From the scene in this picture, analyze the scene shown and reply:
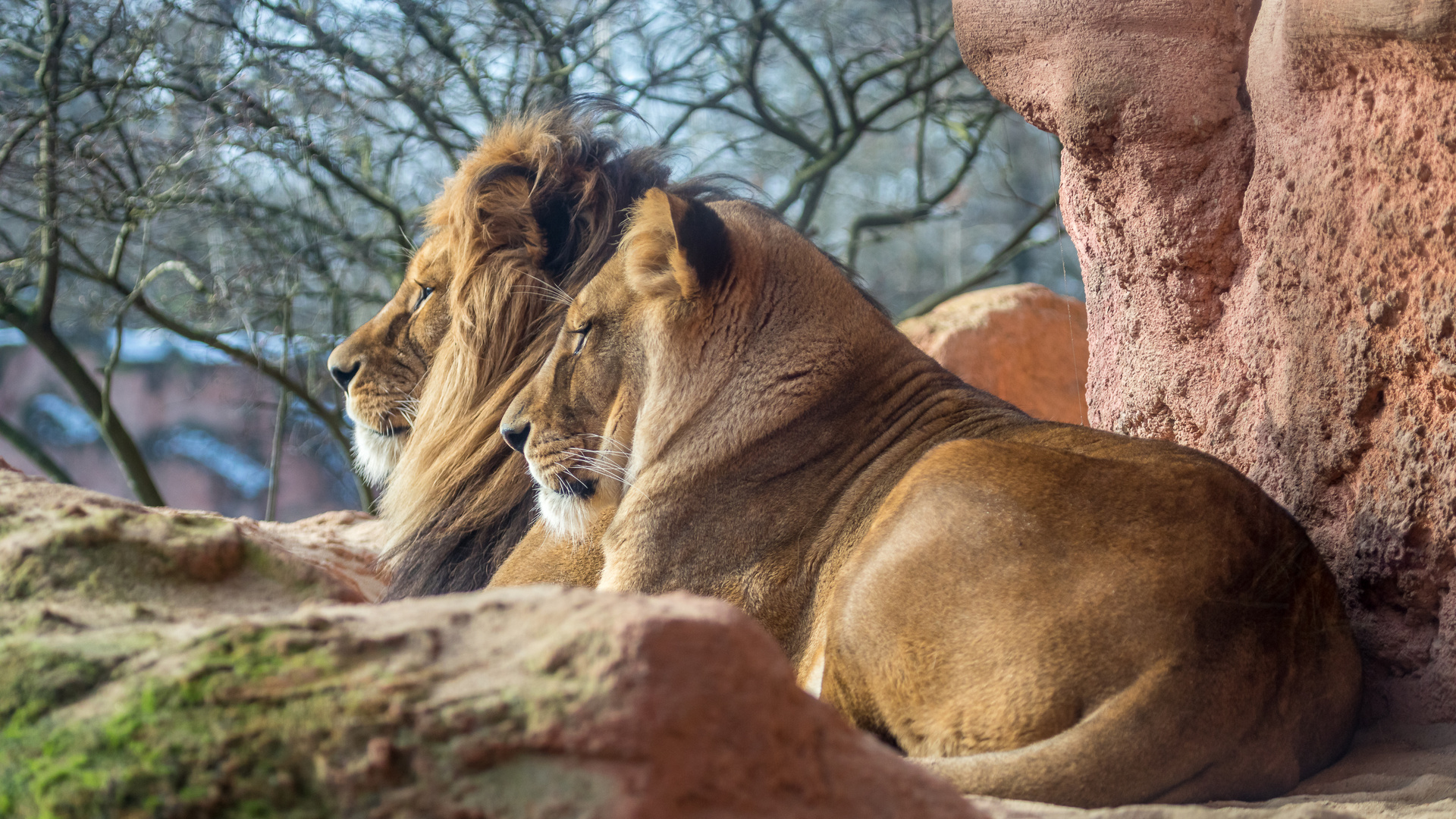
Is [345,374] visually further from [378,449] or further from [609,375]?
[609,375]

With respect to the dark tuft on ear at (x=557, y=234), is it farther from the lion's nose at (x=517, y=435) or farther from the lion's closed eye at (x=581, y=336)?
the lion's nose at (x=517, y=435)

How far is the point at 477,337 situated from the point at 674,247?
3.58 feet

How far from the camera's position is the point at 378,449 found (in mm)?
4230

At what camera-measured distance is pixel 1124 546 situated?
2.37m

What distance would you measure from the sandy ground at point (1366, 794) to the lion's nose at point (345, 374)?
2859 mm

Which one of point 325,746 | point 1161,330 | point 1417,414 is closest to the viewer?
point 325,746

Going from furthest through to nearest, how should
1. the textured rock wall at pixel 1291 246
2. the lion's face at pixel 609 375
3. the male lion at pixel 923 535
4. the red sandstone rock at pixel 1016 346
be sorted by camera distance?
the red sandstone rock at pixel 1016 346 < the lion's face at pixel 609 375 < the textured rock wall at pixel 1291 246 < the male lion at pixel 923 535

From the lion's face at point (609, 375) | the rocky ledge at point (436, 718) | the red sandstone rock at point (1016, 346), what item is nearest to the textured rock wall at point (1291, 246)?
the lion's face at point (609, 375)

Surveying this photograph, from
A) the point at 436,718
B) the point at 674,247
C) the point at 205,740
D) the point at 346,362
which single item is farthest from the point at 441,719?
the point at 346,362

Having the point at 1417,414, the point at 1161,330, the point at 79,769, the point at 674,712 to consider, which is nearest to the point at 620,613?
the point at 674,712

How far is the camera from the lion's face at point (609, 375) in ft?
10.8

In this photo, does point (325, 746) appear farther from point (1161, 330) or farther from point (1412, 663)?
point (1161, 330)

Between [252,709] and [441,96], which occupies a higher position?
[441,96]

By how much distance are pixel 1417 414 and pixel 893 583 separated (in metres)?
1.42
